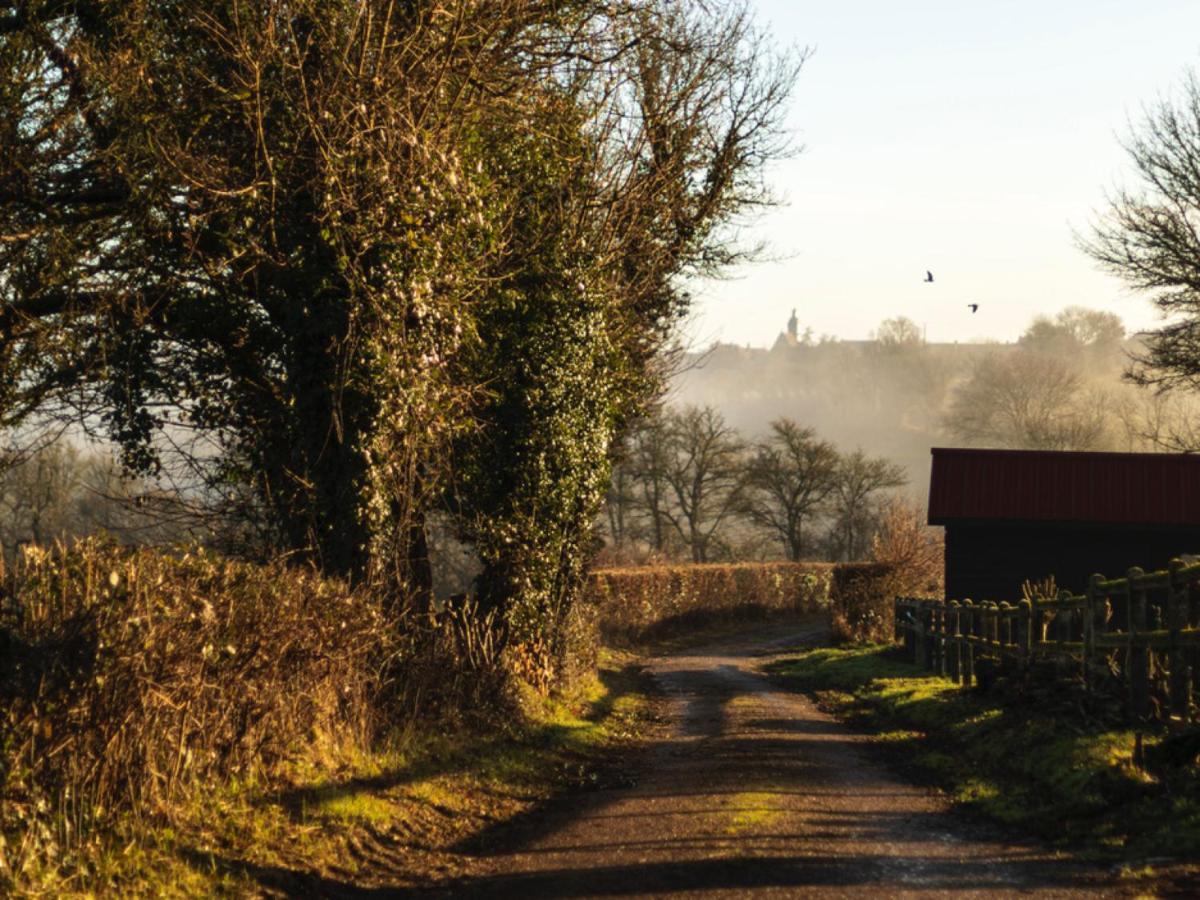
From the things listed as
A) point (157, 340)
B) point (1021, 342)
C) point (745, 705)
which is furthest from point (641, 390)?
point (1021, 342)

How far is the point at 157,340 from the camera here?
15.0 m

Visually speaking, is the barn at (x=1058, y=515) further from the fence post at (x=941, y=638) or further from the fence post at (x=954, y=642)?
the fence post at (x=954, y=642)

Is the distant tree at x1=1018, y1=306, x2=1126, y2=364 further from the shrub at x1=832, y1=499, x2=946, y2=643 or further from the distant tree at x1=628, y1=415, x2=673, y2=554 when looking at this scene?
the shrub at x1=832, y1=499, x2=946, y2=643

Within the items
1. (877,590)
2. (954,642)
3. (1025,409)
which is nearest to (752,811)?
(954,642)

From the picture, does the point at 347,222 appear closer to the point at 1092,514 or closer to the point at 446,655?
the point at 446,655

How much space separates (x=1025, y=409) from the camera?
9181cm

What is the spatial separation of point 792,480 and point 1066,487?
4256 centimetres

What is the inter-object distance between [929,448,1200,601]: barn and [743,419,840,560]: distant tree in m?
41.1

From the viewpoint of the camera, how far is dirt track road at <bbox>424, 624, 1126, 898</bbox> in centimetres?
821

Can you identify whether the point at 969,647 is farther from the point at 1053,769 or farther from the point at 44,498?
the point at 44,498

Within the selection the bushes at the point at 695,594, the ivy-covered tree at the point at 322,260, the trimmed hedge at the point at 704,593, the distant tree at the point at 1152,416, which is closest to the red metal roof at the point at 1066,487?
the trimmed hedge at the point at 704,593

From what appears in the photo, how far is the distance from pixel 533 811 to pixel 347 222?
251 inches

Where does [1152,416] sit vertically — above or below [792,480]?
above

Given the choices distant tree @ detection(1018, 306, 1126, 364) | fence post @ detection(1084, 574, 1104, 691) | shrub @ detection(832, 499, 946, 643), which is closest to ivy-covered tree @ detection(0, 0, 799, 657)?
fence post @ detection(1084, 574, 1104, 691)
